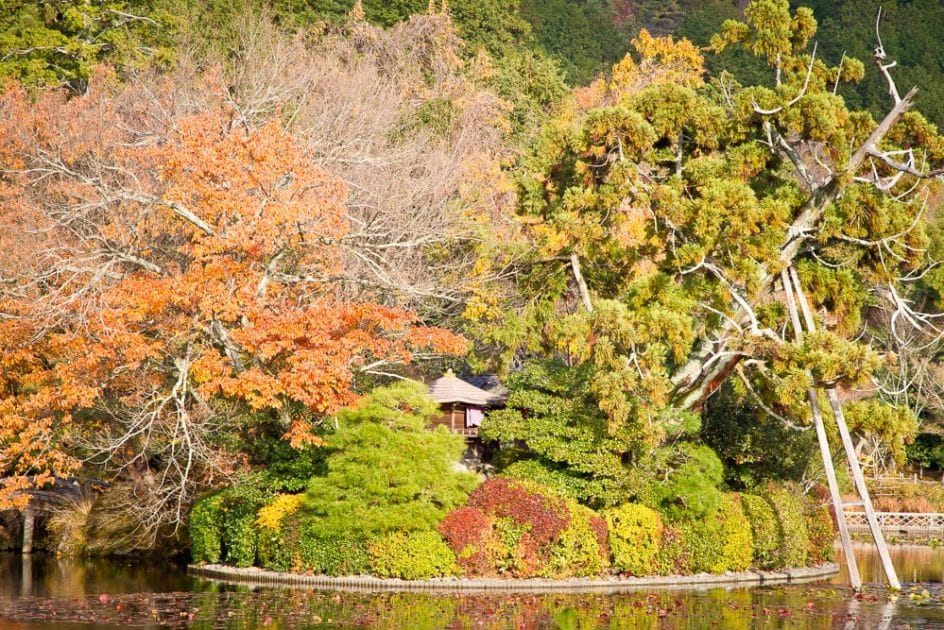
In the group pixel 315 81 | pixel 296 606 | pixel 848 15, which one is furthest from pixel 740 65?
pixel 296 606

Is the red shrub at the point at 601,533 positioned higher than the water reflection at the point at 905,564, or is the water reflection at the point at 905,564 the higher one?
the red shrub at the point at 601,533

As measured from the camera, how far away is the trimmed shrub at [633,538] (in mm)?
22141

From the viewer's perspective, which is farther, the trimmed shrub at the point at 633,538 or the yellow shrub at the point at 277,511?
the yellow shrub at the point at 277,511

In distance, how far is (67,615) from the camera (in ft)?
55.7

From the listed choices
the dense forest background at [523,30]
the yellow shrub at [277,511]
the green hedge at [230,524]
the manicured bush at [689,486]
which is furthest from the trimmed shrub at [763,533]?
the dense forest background at [523,30]

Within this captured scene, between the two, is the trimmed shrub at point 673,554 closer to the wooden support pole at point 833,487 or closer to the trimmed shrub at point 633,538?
the trimmed shrub at point 633,538

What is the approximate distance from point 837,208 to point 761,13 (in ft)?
13.1

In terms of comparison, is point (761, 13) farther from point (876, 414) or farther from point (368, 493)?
point (368, 493)

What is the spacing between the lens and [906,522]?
36750 mm

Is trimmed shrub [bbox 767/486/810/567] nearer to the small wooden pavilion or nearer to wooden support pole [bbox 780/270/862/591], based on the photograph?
wooden support pole [bbox 780/270/862/591]

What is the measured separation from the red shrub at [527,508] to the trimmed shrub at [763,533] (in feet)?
14.5

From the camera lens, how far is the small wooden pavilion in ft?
92.1

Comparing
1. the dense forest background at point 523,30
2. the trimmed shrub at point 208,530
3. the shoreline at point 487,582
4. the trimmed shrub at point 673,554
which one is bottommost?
the shoreline at point 487,582

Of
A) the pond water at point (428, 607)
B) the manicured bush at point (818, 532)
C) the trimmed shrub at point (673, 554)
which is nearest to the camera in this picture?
the pond water at point (428, 607)
